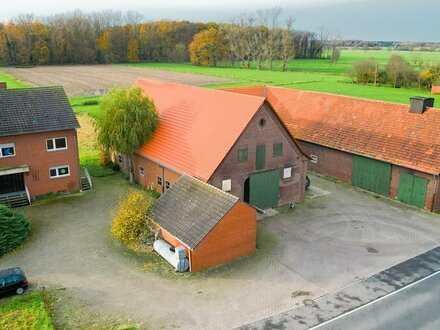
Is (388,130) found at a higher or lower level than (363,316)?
higher

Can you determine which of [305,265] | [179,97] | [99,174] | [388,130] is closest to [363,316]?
[305,265]

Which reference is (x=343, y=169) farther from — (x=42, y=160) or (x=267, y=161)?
(x=42, y=160)

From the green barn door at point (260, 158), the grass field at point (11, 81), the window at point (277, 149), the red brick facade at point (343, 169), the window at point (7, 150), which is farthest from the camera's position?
the grass field at point (11, 81)

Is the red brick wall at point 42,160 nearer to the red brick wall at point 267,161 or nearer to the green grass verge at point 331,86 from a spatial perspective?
the red brick wall at point 267,161

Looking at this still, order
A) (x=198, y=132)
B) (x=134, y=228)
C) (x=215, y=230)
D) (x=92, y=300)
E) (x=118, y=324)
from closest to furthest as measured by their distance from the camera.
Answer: (x=118, y=324) < (x=92, y=300) < (x=215, y=230) < (x=134, y=228) < (x=198, y=132)

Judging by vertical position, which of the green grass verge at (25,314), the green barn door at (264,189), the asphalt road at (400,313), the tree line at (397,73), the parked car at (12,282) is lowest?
the asphalt road at (400,313)

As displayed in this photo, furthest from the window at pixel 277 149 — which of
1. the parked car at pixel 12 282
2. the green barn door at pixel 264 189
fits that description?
the parked car at pixel 12 282

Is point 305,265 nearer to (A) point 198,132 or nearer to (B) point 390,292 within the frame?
(B) point 390,292
